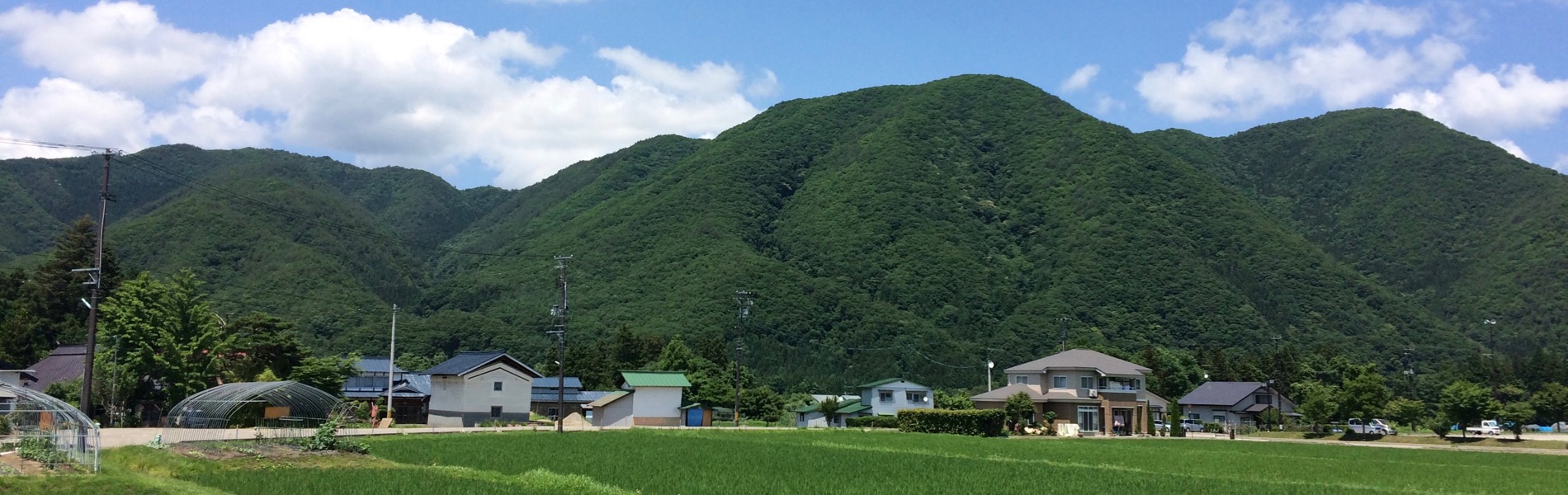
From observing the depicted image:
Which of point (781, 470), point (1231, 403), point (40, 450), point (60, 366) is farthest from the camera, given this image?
point (1231, 403)

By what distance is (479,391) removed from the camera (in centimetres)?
6097

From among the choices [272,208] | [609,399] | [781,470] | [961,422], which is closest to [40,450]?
[781,470]

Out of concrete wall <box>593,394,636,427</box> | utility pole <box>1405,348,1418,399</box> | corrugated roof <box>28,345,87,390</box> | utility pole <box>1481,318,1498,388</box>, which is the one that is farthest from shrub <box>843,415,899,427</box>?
utility pole <box>1405,348,1418,399</box>

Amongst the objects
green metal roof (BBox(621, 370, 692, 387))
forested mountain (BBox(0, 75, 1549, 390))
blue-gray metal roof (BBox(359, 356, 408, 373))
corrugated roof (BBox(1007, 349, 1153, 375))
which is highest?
forested mountain (BBox(0, 75, 1549, 390))

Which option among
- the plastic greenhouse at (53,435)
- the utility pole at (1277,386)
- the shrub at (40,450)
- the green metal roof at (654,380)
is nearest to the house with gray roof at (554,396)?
the green metal roof at (654,380)

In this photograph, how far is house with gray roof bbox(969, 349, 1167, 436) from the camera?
64625 mm

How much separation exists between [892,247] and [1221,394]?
192 feet

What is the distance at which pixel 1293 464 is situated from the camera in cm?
3086

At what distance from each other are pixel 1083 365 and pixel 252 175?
141 metres

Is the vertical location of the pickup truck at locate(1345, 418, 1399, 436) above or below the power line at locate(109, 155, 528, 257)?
below

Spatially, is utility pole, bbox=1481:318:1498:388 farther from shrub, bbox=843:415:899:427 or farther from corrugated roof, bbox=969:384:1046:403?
shrub, bbox=843:415:899:427

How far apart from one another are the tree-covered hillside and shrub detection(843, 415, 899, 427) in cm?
9207

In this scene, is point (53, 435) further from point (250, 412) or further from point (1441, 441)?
point (1441, 441)

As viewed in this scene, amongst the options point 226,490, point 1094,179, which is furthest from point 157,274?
point 1094,179
